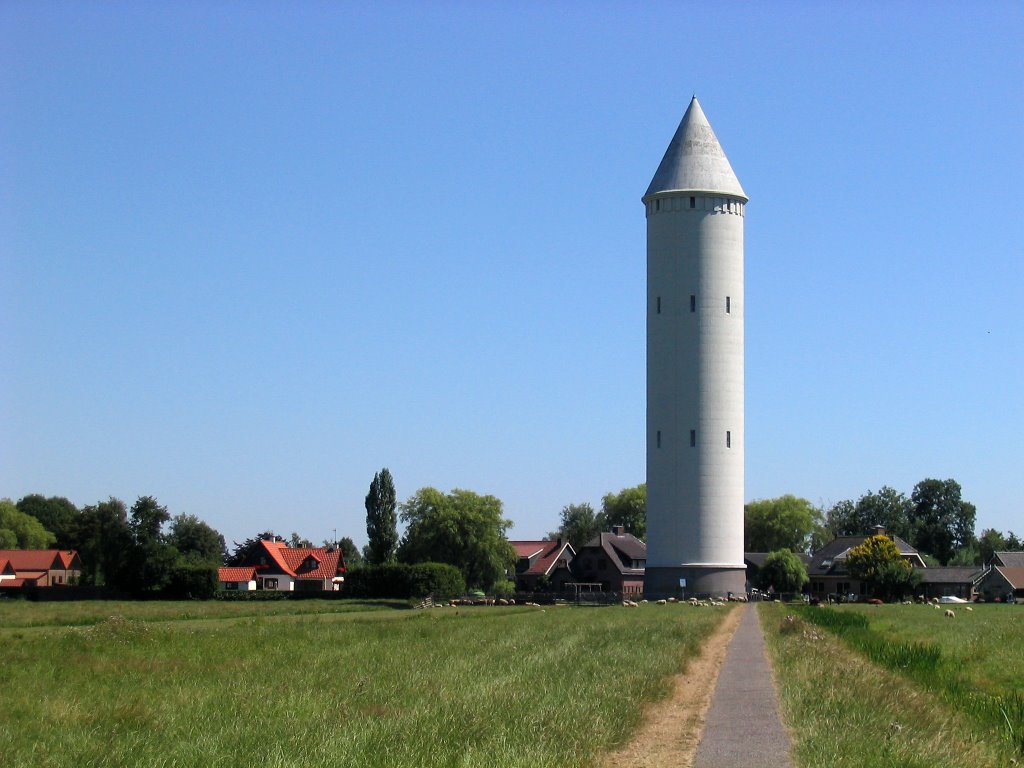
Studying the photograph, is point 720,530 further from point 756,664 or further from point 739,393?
point 756,664

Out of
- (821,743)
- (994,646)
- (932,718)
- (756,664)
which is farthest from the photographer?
(994,646)

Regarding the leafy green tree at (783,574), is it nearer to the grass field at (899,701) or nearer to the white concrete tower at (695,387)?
the white concrete tower at (695,387)

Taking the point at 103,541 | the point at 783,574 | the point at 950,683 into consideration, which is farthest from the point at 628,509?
the point at 950,683

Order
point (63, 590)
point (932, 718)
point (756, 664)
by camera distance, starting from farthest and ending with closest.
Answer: point (63, 590)
point (756, 664)
point (932, 718)

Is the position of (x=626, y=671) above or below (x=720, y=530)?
below

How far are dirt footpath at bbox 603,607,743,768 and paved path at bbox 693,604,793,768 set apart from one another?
0.13 metres

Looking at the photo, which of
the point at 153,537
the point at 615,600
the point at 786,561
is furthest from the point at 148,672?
the point at 786,561

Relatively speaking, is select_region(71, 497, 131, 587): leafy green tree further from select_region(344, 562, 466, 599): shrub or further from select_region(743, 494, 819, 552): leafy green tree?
select_region(743, 494, 819, 552): leafy green tree

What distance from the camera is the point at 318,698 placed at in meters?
16.1

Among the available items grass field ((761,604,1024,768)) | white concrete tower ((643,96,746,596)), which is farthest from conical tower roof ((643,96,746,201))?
grass field ((761,604,1024,768))

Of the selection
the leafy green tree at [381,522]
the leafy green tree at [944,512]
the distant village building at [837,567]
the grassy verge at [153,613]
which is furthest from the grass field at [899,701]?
the leafy green tree at [944,512]

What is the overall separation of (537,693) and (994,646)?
16681 millimetres

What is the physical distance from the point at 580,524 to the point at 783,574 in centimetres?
5802

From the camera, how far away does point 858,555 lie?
3770 inches
